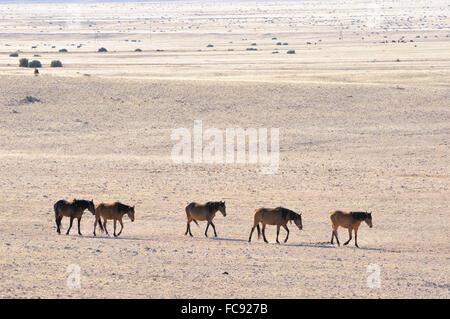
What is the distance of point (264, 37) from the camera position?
121062 mm

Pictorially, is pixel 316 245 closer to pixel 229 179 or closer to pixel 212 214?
pixel 212 214

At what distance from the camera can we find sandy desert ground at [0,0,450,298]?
1459 cm

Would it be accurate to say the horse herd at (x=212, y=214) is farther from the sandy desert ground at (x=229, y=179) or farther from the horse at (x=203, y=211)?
the sandy desert ground at (x=229, y=179)

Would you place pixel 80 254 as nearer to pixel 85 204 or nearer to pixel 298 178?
pixel 85 204

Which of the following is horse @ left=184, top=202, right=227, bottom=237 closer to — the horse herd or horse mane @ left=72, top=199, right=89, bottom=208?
the horse herd

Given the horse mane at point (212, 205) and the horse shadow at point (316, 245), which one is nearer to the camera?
the horse shadow at point (316, 245)

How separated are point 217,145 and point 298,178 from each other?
6.30m

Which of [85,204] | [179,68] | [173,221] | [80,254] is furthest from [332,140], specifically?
[179,68]

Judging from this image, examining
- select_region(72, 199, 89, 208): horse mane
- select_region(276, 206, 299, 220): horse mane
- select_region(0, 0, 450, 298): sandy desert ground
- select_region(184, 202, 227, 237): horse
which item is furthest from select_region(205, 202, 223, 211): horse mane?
select_region(72, 199, 89, 208): horse mane

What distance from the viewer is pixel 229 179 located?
26.3m

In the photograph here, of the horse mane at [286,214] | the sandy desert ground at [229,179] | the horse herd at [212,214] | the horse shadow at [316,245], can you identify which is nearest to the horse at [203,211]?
the horse herd at [212,214]

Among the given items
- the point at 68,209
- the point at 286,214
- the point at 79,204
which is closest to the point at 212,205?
the point at 286,214

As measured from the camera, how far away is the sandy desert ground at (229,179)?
1459 cm

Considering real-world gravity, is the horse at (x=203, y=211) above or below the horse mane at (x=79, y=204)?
below
